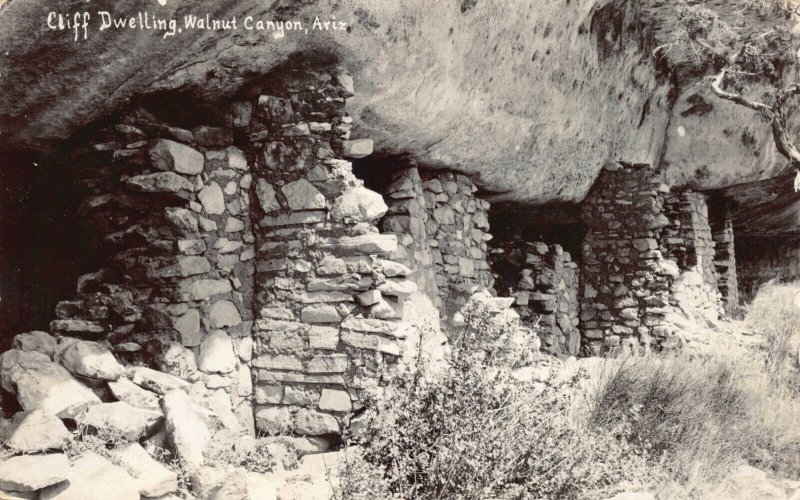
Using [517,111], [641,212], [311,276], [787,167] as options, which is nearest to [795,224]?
[787,167]

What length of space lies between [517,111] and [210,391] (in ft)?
11.6

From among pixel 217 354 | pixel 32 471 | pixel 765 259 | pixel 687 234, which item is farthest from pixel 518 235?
pixel 765 259

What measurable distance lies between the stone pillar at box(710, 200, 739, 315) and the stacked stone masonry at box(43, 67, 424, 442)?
7.42 meters

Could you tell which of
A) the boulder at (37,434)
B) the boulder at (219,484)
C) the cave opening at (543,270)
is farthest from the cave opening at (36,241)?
the cave opening at (543,270)

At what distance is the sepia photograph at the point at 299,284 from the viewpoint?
2.81 m

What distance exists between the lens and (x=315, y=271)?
3676mm

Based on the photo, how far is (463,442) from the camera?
2.69 m

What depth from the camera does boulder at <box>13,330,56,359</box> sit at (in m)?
2.99

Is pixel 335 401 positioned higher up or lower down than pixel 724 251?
lower down

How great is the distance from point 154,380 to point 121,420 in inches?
15.9

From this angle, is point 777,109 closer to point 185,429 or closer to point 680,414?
point 680,414

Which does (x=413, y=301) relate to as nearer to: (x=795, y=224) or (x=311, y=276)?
(x=311, y=276)

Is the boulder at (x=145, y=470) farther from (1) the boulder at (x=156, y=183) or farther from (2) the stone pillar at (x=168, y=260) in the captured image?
(1) the boulder at (x=156, y=183)

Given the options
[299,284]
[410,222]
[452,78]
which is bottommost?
→ [299,284]
